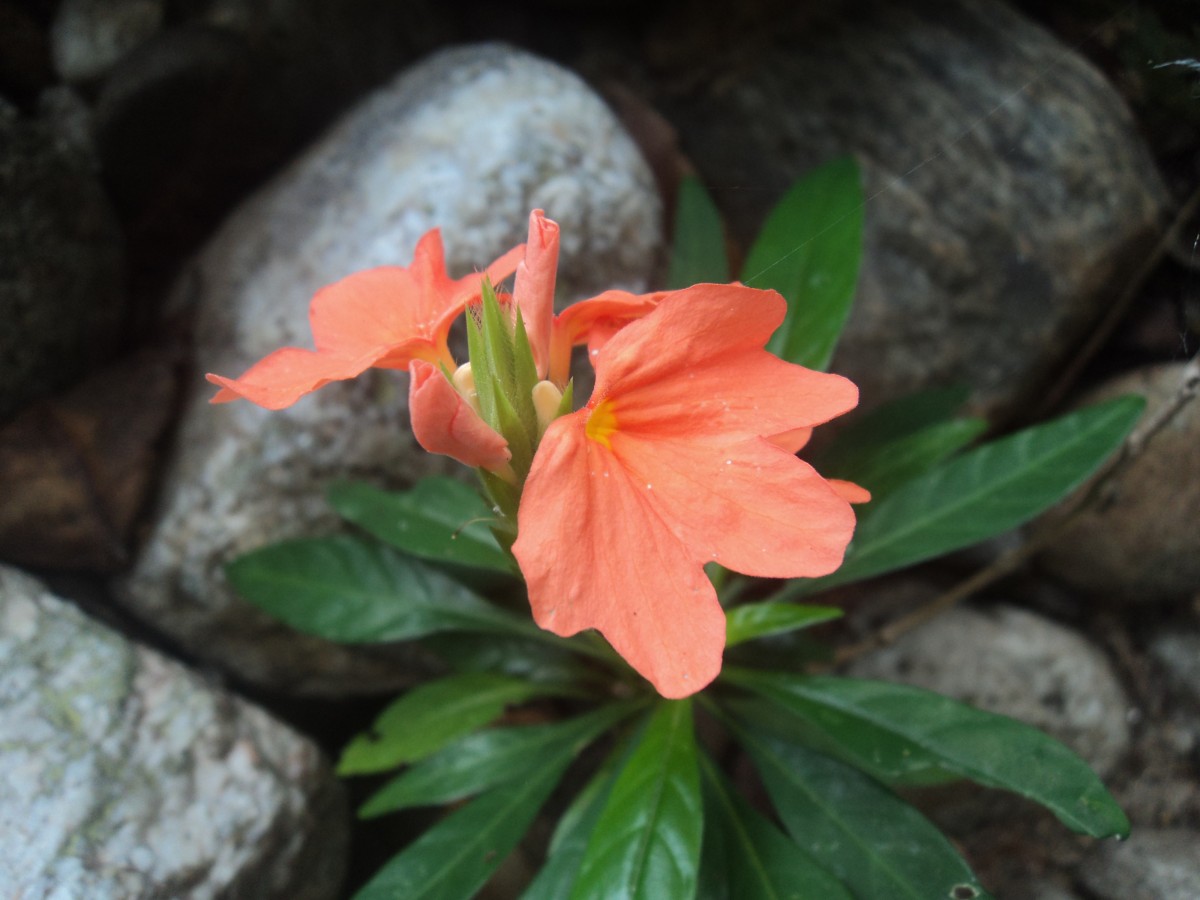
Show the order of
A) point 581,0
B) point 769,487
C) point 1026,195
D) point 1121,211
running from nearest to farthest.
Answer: point 769,487 < point 1121,211 < point 1026,195 < point 581,0

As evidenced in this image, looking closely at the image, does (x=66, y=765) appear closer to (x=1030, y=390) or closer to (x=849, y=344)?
(x=849, y=344)

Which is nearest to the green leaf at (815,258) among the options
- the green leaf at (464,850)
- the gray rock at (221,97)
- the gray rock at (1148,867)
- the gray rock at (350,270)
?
the gray rock at (350,270)

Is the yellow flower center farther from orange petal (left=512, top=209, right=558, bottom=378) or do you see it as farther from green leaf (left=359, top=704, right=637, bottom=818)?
green leaf (left=359, top=704, right=637, bottom=818)

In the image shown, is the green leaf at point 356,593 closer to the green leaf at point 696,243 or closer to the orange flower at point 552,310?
the orange flower at point 552,310

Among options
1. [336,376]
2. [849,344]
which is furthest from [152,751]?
[849,344]

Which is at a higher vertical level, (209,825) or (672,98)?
(672,98)

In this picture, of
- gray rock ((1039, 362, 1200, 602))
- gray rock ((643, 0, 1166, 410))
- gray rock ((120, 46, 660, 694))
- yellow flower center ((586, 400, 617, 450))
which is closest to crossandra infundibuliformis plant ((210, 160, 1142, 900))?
yellow flower center ((586, 400, 617, 450))
